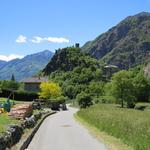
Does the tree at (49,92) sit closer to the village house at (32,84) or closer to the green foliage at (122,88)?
the green foliage at (122,88)

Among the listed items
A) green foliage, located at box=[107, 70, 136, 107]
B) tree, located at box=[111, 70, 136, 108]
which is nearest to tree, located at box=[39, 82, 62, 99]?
green foliage, located at box=[107, 70, 136, 107]

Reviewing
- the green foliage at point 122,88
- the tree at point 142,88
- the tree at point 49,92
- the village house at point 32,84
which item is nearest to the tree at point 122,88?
the green foliage at point 122,88

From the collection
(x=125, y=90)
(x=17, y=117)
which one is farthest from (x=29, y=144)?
(x=125, y=90)

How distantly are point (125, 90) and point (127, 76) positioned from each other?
140 inches

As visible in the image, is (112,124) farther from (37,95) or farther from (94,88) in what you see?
(94,88)

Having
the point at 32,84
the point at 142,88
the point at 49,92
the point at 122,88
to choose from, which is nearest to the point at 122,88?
the point at 122,88

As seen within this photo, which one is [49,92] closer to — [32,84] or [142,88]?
[142,88]

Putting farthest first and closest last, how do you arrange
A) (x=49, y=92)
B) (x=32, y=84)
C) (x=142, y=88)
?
1. (x=32, y=84)
2. (x=142, y=88)
3. (x=49, y=92)

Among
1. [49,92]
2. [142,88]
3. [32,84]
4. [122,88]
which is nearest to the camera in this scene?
[122,88]

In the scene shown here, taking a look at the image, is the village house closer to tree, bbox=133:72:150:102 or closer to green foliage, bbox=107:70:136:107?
tree, bbox=133:72:150:102

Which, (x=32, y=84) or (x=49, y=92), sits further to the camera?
(x=32, y=84)

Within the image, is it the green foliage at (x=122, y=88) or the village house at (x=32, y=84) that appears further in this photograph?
the village house at (x=32, y=84)

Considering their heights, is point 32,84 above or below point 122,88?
above

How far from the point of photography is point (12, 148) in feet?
59.4
